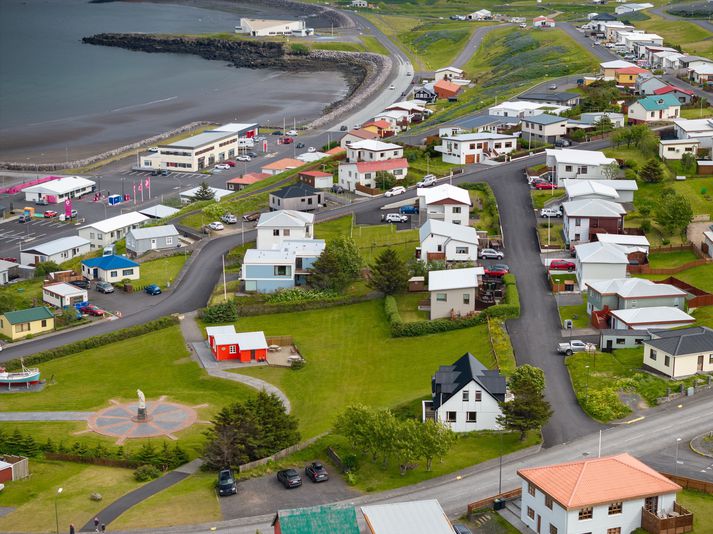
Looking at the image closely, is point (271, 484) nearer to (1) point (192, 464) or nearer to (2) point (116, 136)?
(1) point (192, 464)

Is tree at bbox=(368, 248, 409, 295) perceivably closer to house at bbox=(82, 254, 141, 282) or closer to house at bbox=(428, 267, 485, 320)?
house at bbox=(428, 267, 485, 320)

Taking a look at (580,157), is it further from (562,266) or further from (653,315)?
(653,315)

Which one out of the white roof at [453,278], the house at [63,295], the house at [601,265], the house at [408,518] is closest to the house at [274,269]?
the white roof at [453,278]

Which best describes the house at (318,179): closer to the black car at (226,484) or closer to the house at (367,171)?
the house at (367,171)

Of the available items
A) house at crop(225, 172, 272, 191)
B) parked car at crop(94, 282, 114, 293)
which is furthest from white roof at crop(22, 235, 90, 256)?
house at crop(225, 172, 272, 191)

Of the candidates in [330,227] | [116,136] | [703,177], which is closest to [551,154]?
[703,177]
